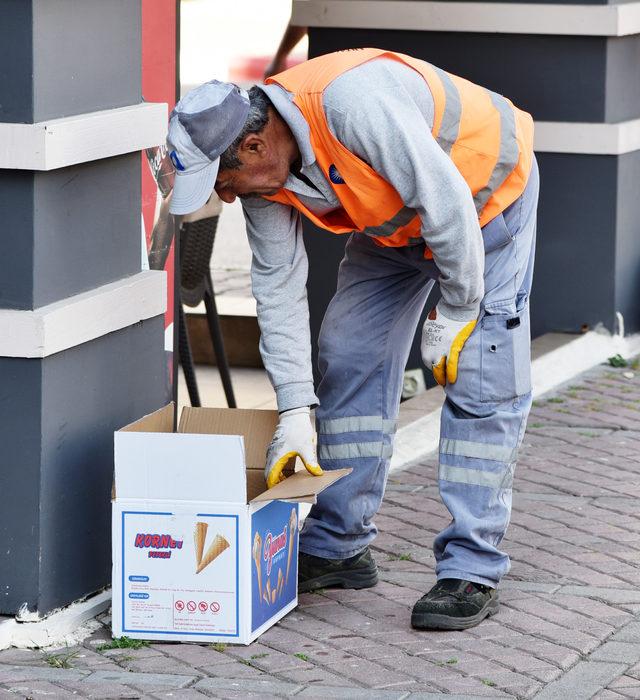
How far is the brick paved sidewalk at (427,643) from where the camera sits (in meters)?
3.65

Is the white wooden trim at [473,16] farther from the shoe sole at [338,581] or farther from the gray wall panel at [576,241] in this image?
the shoe sole at [338,581]

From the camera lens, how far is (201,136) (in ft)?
11.9

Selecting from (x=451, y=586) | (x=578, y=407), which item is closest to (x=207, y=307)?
(x=578, y=407)

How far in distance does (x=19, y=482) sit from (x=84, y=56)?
1106 millimetres

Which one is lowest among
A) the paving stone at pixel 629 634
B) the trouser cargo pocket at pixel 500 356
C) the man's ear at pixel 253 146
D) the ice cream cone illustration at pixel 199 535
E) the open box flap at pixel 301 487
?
the paving stone at pixel 629 634

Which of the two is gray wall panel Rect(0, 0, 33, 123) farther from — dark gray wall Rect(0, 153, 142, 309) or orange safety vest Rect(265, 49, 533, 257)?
orange safety vest Rect(265, 49, 533, 257)

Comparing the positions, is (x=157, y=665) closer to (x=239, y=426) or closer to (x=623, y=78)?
(x=239, y=426)

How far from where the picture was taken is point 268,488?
4.09 m

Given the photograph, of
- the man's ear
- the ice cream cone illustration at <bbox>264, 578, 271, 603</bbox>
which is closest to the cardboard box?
the ice cream cone illustration at <bbox>264, 578, 271, 603</bbox>

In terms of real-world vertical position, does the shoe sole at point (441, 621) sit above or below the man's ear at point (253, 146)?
below

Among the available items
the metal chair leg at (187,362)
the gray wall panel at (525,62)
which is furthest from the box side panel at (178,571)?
the gray wall panel at (525,62)

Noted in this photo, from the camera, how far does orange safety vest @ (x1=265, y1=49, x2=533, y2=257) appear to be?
3754 mm

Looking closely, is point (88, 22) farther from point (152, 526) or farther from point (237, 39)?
point (237, 39)

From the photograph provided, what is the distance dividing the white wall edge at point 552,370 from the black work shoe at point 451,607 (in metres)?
1.59
